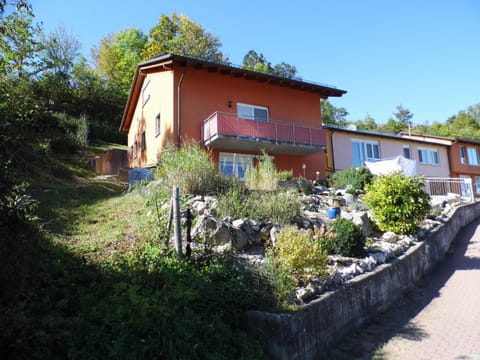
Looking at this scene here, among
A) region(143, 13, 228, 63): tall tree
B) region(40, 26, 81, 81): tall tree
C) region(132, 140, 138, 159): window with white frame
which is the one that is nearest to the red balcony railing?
region(132, 140, 138, 159): window with white frame

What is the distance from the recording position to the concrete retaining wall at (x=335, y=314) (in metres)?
4.58

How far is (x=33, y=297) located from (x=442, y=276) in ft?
31.9

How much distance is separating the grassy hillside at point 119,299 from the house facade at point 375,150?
16.3m

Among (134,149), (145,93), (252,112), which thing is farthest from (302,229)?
(134,149)

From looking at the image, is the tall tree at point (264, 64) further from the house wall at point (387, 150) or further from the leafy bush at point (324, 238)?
the leafy bush at point (324, 238)

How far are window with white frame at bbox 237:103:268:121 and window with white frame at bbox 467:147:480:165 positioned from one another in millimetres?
23752

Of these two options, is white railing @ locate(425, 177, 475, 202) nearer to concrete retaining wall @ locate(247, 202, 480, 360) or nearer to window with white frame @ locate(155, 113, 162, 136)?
concrete retaining wall @ locate(247, 202, 480, 360)

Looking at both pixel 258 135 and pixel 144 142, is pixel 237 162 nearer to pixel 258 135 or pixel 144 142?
pixel 258 135

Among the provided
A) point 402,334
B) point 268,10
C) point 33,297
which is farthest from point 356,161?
point 33,297

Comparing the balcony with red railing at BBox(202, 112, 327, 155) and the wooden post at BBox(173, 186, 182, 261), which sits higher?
the balcony with red railing at BBox(202, 112, 327, 155)

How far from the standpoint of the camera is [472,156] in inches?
1243

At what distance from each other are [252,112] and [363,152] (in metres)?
9.45

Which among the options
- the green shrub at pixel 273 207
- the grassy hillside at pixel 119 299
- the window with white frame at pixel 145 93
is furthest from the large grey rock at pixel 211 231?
the window with white frame at pixel 145 93

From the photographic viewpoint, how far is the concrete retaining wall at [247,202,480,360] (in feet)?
15.0
